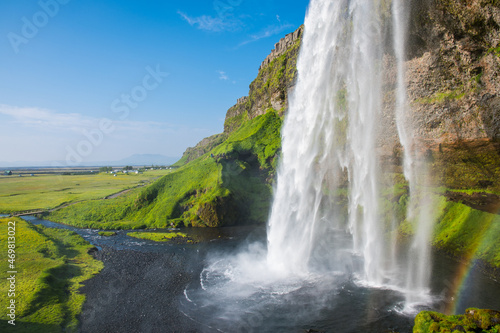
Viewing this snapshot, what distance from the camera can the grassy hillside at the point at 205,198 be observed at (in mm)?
51062

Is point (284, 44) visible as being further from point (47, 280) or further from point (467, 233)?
point (47, 280)

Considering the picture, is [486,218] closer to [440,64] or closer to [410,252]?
[410,252]

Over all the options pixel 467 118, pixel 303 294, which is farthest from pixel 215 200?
pixel 467 118

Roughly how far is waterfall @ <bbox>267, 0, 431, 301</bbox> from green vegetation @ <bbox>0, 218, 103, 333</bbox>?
1856 cm

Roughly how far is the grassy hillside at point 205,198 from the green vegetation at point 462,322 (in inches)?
1459

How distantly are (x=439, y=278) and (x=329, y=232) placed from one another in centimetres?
1934

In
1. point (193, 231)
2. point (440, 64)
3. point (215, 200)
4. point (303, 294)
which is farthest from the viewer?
point (215, 200)

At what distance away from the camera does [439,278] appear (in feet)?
80.3

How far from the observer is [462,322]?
14570mm

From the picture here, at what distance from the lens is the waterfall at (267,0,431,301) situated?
2952 cm

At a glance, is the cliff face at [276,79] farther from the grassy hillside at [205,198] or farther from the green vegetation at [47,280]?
the green vegetation at [47,280]

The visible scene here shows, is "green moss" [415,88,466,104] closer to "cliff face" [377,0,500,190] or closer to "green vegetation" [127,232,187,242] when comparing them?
"cliff face" [377,0,500,190]

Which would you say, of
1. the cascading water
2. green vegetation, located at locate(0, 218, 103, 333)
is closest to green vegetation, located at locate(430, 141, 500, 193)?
the cascading water

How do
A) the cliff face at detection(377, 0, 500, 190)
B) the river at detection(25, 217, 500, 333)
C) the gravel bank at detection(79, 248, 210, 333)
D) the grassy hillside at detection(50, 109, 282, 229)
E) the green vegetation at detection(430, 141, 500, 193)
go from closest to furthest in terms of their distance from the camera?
the river at detection(25, 217, 500, 333) → the gravel bank at detection(79, 248, 210, 333) → the cliff face at detection(377, 0, 500, 190) → the green vegetation at detection(430, 141, 500, 193) → the grassy hillside at detection(50, 109, 282, 229)
